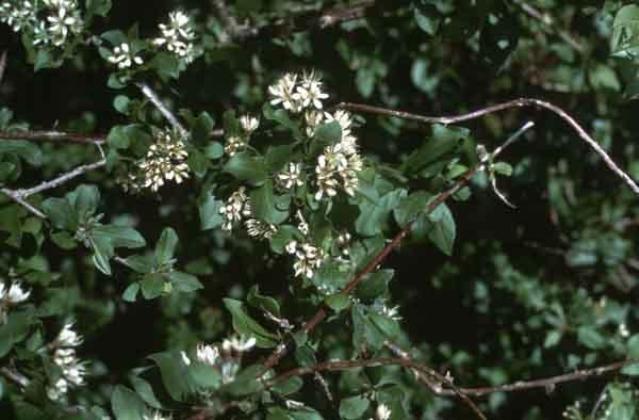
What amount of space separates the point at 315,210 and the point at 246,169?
153 millimetres

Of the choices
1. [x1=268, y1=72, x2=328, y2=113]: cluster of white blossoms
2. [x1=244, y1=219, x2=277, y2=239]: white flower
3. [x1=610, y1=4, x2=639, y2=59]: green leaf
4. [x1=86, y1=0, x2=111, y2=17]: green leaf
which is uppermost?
[x1=86, y1=0, x2=111, y2=17]: green leaf

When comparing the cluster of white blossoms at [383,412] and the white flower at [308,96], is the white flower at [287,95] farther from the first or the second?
the cluster of white blossoms at [383,412]

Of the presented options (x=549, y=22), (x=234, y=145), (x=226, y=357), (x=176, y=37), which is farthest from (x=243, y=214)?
(x=549, y=22)

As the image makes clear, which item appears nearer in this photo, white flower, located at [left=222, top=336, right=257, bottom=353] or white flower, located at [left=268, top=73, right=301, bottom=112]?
white flower, located at [left=222, top=336, right=257, bottom=353]

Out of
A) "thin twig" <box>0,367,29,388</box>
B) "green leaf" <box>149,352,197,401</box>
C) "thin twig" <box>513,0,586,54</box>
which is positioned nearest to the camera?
"green leaf" <box>149,352,197,401</box>

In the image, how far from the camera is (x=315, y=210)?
2.13m

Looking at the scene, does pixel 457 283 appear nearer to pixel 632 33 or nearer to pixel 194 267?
pixel 194 267

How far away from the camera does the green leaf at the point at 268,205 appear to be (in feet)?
6.78

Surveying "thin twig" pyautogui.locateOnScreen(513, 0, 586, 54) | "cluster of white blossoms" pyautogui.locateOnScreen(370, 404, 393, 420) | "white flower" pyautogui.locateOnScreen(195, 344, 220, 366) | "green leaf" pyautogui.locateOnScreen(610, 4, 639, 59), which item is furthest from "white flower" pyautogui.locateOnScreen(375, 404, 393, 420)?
"thin twig" pyautogui.locateOnScreen(513, 0, 586, 54)

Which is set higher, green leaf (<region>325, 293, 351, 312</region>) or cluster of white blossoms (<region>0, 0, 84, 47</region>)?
cluster of white blossoms (<region>0, 0, 84, 47</region>)

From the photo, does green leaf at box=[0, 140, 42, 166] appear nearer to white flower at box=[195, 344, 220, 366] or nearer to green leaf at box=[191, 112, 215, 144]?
green leaf at box=[191, 112, 215, 144]

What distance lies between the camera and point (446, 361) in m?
3.39

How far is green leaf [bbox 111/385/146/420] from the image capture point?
6.32ft

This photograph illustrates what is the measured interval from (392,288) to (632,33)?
1.43 metres
